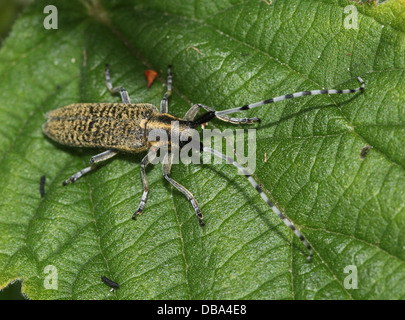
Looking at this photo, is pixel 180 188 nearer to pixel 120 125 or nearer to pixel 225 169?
pixel 225 169

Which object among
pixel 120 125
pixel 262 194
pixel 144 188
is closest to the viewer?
pixel 262 194

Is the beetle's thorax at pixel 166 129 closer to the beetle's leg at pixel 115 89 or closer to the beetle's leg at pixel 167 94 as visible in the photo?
the beetle's leg at pixel 167 94

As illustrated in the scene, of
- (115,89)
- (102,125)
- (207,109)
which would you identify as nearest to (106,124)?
(102,125)

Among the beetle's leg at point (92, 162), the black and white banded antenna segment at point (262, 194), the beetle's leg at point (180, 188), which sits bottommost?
the beetle's leg at point (92, 162)

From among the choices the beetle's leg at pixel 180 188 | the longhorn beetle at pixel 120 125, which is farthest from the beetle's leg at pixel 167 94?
the beetle's leg at pixel 180 188

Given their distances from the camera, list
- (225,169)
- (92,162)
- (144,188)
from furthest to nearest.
→ (92,162) < (144,188) < (225,169)
